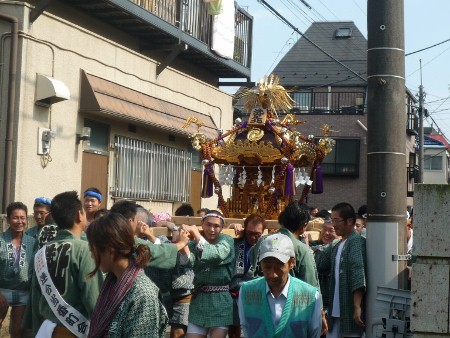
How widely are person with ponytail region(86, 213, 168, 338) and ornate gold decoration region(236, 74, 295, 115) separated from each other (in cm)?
938

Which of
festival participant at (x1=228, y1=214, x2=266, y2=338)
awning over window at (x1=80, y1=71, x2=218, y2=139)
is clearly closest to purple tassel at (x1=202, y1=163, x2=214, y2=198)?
awning over window at (x1=80, y1=71, x2=218, y2=139)

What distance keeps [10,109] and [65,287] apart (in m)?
8.90

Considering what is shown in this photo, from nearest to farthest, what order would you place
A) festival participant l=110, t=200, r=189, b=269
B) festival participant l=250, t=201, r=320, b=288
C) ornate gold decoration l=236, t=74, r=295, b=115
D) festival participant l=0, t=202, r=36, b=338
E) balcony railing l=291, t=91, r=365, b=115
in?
festival participant l=110, t=200, r=189, b=269 < festival participant l=250, t=201, r=320, b=288 < festival participant l=0, t=202, r=36, b=338 < ornate gold decoration l=236, t=74, r=295, b=115 < balcony railing l=291, t=91, r=365, b=115

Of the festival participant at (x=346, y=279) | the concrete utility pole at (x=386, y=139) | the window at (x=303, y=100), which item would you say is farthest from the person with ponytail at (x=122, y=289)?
the window at (x=303, y=100)

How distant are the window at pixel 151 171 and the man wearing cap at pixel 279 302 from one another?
12.3 meters

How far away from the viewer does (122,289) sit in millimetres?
4656

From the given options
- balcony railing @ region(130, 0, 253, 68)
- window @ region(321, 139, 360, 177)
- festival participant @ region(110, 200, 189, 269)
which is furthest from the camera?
window @ region(321, 139, 360, 177)

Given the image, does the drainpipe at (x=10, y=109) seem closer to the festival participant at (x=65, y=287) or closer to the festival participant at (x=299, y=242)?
the festival participant at (x=299, y=242)

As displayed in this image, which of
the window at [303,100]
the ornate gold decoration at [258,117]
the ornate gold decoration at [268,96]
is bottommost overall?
the ornate gold decoration at [258,117]

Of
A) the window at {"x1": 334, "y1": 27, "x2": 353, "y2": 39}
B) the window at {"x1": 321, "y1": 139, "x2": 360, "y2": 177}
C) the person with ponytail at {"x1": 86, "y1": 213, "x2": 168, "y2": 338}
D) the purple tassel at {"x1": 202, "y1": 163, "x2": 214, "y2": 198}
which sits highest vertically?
the window at {"x1": 334, "y1": 27, "x2": 353, "y2": 39}

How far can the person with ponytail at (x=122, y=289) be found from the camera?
4613mm

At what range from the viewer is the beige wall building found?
47.9ft

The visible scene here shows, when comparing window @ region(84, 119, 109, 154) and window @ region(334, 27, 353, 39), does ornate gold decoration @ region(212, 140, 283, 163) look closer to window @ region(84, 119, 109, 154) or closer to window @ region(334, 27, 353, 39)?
window @ region(84, 119, 109, 154)

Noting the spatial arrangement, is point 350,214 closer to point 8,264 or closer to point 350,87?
point 8,264
